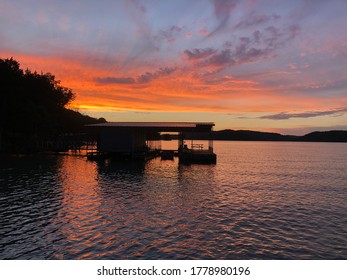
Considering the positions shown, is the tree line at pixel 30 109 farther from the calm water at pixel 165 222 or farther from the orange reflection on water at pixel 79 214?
the calm water at pixel 165 222

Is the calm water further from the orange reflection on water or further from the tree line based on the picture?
the tree line

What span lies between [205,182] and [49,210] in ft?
66.2

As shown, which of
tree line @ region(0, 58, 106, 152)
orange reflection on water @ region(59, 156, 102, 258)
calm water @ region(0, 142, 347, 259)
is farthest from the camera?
tree line @ region(0, 58, 106, 152)

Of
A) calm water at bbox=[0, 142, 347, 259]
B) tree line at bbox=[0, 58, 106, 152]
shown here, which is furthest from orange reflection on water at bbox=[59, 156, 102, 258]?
tree line at bbox=[0, 58, 106, 152]

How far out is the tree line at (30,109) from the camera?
223 feet

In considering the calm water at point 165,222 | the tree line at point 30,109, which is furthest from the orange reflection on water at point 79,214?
the tree line at point 30,109

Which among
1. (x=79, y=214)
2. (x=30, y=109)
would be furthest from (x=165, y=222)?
(x=30, y=109)

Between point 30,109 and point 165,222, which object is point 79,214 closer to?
point 165,222

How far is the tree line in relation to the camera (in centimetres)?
6806

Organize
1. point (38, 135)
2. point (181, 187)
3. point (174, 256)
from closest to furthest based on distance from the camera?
point (174, 256) < point (181, 187) < point (38, 135)

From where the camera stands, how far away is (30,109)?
220 ft
